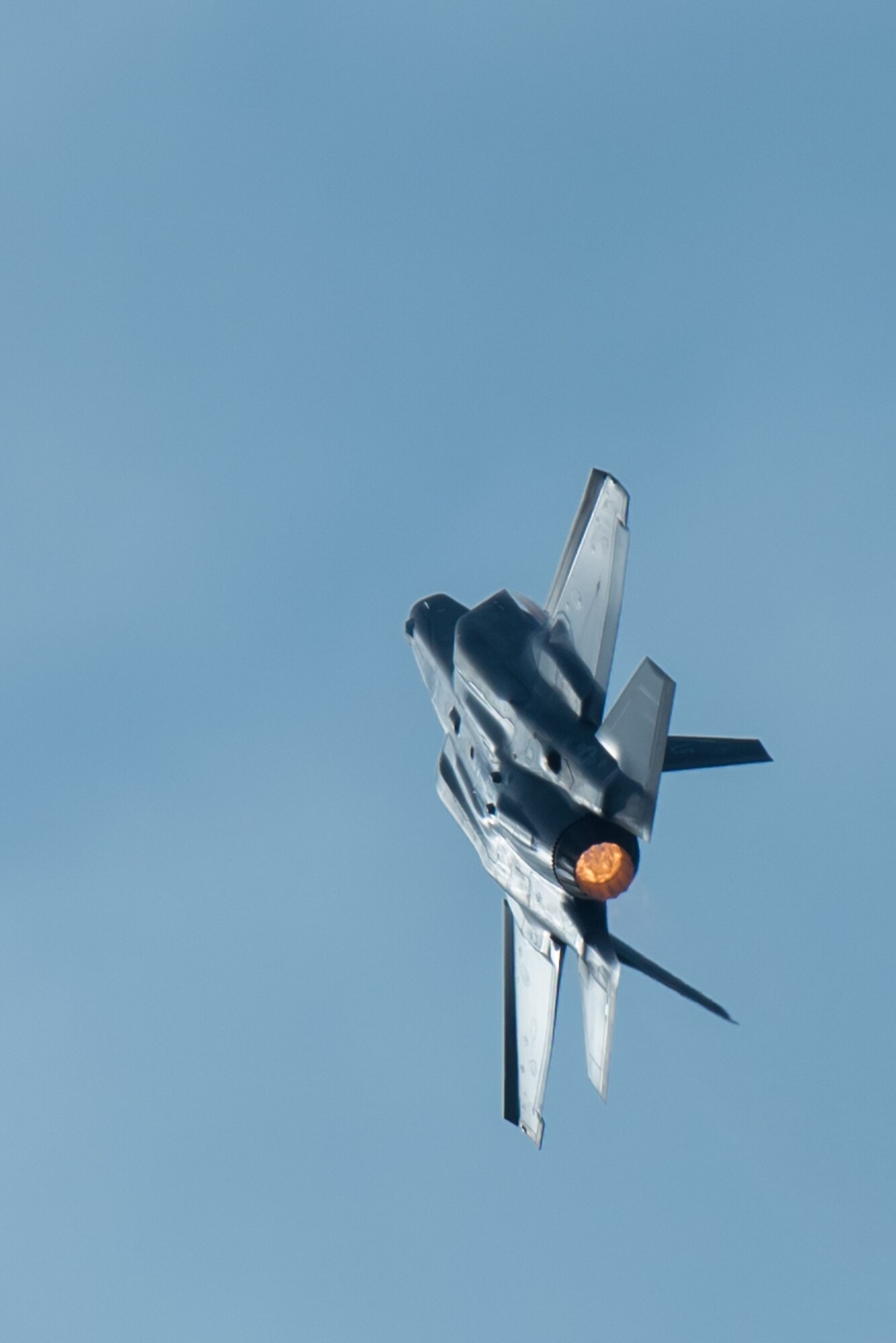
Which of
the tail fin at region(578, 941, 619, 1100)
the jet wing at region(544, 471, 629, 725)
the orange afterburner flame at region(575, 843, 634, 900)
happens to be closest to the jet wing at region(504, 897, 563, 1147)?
the tail fin at region(578, 941, 619, 1100)

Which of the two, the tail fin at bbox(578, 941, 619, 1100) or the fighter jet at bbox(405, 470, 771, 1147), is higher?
the fighter jet at bbox(405, 470, 771, 1147)

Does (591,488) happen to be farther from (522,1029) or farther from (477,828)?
(522,1029)

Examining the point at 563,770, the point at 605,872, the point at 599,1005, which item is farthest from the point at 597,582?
the point at 599,1005

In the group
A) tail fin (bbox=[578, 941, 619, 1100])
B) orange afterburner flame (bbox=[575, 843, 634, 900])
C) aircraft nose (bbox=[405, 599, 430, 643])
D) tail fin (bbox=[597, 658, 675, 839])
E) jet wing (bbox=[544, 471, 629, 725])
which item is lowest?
tail fin (bbox=[578, 941, 619, 1100])

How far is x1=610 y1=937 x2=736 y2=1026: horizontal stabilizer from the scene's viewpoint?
27.0m

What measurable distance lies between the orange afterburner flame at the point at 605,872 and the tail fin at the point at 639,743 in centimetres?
57

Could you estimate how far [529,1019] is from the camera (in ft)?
99.6

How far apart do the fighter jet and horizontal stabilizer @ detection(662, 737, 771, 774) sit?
3 centimetres

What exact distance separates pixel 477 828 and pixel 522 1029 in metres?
4.31

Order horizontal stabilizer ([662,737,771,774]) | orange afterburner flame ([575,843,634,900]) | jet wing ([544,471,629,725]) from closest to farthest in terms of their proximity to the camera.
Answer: orange afterburner flame ([575,843,634,900]), jet wing ([544,471,629,725]), horizontal stabilizer ([662,737,771,774])

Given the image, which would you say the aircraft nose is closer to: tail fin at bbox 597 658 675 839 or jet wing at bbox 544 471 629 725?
jet wing at bbox 544 471 629 725

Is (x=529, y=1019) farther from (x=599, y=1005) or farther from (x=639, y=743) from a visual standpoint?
(x=639, y=743)

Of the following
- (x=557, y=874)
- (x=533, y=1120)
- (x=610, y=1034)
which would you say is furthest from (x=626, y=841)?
(x=533, y=1120)

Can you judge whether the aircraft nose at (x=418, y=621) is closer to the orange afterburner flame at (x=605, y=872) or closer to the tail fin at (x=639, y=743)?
the tail fin at (x=639, y=743)
